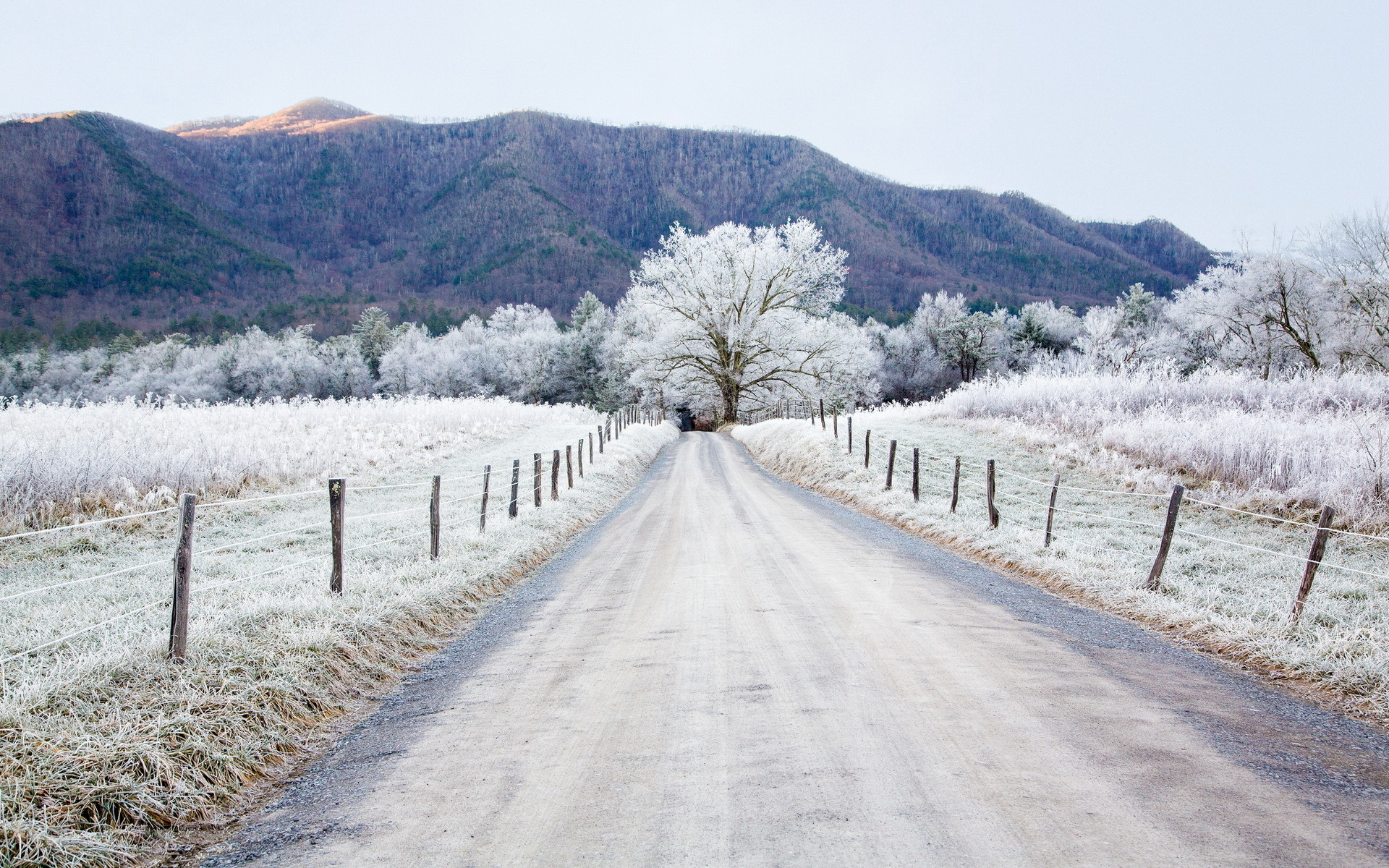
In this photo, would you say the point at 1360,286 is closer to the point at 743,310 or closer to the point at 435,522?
the point at 743,310

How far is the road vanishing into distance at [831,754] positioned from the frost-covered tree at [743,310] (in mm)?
36192

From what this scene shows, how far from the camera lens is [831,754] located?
382 centimetres

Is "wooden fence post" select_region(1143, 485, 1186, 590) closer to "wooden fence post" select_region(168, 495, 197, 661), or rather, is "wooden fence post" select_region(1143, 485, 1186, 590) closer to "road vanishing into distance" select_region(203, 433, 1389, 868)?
"road vanishing into distance" select_region(203, 433, 1389, 868)

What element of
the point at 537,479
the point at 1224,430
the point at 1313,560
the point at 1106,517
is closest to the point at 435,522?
the point at 537,479

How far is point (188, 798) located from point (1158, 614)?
8379 millimetres

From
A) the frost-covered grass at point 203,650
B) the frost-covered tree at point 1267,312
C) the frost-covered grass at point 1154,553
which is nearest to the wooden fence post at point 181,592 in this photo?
the frost-covered grass at point 203,650

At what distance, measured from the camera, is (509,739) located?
4172 millimetres

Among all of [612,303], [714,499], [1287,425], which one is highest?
[612,303]

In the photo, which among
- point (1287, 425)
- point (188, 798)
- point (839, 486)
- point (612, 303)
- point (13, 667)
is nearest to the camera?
point (188, 798)

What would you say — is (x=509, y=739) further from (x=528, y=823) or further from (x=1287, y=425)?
(x=1287, y=425)

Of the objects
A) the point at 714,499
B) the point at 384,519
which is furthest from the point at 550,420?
the point at 384,519

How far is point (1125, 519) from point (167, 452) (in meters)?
17.4

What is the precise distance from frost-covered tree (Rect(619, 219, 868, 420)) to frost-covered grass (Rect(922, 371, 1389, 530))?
17.0 m

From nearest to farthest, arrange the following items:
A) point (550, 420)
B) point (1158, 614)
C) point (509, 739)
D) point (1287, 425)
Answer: point (509, 739)
point (1158, 614)
point (1287, 425)
point (550, 420)
